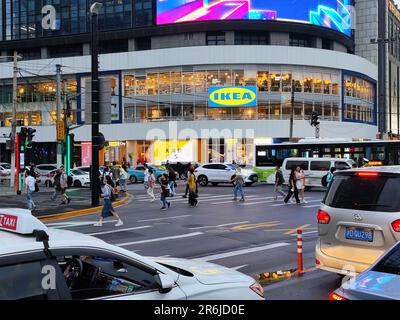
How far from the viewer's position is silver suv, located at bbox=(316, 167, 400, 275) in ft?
21.4

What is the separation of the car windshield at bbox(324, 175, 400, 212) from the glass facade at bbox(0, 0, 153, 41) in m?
56.2

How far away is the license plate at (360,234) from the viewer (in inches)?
260

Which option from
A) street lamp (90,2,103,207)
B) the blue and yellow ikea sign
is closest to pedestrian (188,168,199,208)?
street lamp (90,2,103,207)

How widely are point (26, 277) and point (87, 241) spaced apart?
0.58m

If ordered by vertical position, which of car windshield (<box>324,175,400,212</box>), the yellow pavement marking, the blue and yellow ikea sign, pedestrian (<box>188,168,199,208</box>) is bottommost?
the yellow pavement marking

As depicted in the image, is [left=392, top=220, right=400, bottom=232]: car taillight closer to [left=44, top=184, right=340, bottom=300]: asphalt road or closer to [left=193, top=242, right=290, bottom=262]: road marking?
[left=44, top=184, right=340, bottom=300]: asphalt road

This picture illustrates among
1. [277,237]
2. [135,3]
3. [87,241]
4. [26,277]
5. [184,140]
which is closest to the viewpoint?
[26,277]

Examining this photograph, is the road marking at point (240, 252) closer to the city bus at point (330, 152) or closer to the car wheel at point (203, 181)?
the city bus at point (330, 152)

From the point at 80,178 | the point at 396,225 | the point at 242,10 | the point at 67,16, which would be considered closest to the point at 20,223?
the point at 396,225

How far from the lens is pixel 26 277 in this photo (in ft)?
11.0

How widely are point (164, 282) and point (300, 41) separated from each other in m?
59.9
